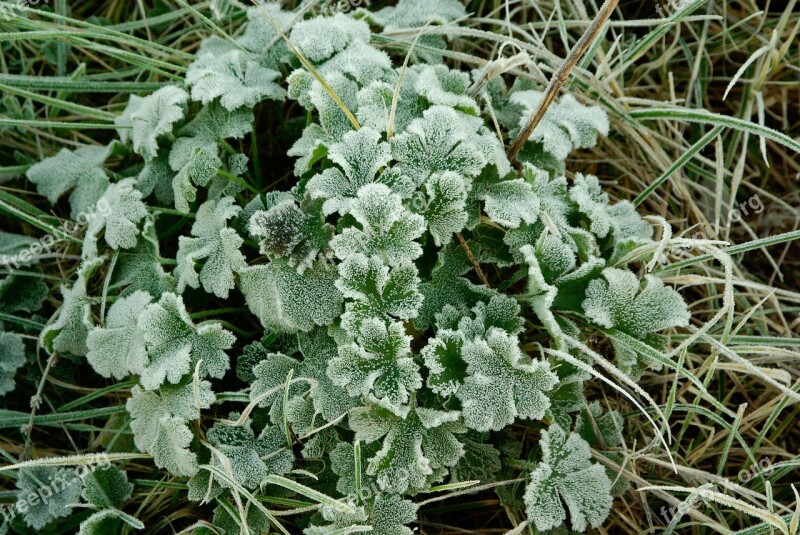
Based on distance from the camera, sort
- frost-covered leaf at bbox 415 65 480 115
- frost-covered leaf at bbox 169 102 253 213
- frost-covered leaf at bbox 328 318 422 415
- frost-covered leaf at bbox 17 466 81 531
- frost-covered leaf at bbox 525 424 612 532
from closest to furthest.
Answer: frost-covered leaf at bbox 328 318 422 415, frost-covered leaf at bbox 525 424 612 532, frost-covered leaf at bbox 415 65 480 115, frost-covered leaf at bbox 169 102 253 213, frost-covered leaf at bbox 17 466 81 531

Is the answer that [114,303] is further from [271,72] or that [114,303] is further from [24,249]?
[271,72]

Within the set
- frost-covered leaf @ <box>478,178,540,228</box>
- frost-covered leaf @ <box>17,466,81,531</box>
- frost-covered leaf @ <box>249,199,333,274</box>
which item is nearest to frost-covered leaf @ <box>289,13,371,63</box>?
frost-covered leaf @ <box>249,199,333,274</box>

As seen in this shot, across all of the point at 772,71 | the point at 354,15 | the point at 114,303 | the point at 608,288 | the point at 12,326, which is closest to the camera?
the point at 608,288

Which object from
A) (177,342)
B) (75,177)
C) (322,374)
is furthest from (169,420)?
(75,177)

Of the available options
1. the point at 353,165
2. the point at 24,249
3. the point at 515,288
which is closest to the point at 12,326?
the point at 24,249

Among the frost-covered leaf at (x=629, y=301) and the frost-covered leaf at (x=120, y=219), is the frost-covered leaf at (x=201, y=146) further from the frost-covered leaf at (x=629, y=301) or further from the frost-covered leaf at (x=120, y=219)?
the frost-covered leaf at (x=629, y=301)

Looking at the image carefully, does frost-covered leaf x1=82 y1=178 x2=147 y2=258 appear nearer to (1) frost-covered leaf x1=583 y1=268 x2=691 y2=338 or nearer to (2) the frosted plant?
(2) the frosted plant

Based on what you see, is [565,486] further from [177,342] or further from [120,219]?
[120,219]
